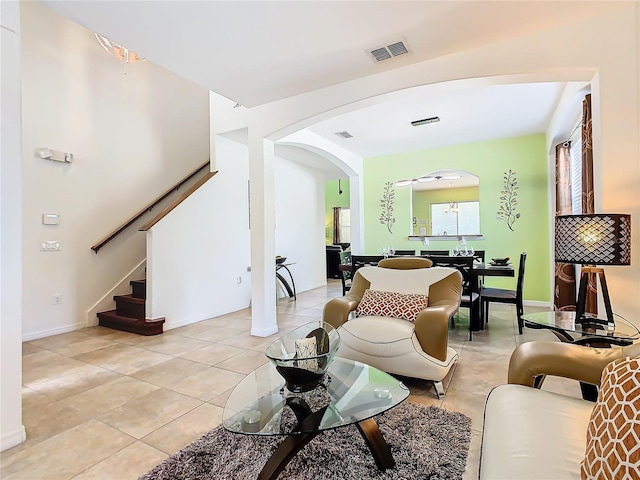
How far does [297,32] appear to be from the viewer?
249 cm

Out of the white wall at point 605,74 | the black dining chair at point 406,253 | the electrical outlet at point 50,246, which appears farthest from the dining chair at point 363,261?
the electrical outlet at point 50,246

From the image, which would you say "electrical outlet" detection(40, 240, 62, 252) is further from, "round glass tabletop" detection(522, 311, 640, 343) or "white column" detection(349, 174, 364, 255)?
"round glass tabletop" detection(522, 311, 640, 343)

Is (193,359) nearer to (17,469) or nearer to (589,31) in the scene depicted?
(17,469)

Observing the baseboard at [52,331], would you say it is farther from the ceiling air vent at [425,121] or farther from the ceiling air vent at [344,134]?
the ceiling air vent at [425,121]

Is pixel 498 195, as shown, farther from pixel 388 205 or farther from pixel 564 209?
pixel 388 205

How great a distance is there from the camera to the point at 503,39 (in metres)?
2.61

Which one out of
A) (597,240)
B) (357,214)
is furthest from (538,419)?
Answer: (357,214)

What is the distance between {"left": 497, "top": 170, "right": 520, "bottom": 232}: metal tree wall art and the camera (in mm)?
5461

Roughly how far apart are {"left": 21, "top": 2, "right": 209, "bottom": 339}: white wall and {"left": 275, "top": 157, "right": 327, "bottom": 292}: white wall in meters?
2.09

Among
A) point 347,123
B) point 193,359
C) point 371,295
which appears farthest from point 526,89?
point 193,359

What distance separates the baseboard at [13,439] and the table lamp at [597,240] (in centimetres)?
354

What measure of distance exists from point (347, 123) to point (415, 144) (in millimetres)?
1732

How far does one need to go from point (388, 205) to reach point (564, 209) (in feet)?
9.93

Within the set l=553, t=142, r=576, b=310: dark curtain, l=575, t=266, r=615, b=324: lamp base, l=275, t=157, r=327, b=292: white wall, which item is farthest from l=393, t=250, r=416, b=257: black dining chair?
l=575, t=266, r=615, b=324: lamp base
